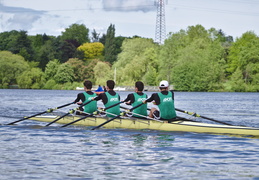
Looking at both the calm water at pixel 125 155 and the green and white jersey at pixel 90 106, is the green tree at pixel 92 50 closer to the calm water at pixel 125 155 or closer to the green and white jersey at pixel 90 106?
the green and white jersey at pixel 90 106

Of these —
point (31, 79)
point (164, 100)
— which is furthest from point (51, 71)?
point (164, 100)

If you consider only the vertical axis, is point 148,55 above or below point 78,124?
above

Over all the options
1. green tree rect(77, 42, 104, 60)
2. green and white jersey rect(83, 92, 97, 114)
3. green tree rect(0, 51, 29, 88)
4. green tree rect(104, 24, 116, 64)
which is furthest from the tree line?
green and white jersey rect(83, 92, 97, 114)

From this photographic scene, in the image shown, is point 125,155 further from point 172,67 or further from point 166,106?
point 172,67

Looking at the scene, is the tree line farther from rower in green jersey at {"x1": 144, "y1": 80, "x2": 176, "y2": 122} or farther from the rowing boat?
rower in green jersey at {"x1": 144, "y1": 80, "x2": 176, "y2": 122}

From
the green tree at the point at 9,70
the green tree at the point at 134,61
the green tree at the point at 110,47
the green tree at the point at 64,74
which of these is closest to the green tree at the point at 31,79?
the green tree at the point at 9,70

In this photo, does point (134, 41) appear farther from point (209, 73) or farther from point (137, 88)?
point (137, 88)

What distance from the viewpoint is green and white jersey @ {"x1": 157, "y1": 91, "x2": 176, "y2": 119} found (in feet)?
49.7

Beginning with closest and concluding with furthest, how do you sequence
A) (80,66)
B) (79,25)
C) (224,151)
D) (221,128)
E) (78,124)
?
(224,151) → (221,128) → (78,124) → (80,66) → (79,25)

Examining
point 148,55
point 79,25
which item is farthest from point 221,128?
point 79,25

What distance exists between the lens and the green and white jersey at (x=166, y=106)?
1514 centimetres

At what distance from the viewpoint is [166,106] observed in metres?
15.3

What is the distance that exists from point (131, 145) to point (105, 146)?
28.8 inches

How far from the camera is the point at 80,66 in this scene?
103m
